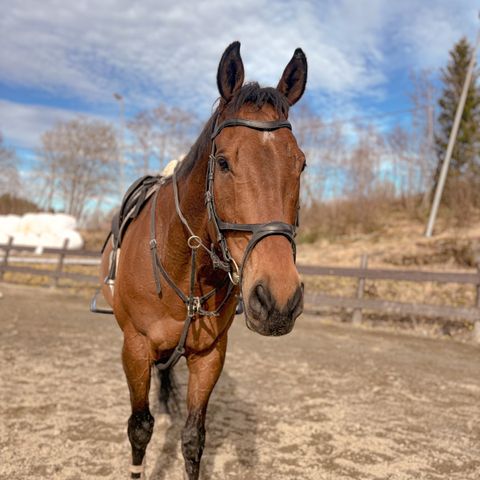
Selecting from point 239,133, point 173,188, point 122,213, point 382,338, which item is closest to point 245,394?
point 122,213

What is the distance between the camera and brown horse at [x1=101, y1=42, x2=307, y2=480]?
5.63 ft

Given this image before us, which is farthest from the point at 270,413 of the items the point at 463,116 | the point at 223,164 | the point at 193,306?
the point at 463,116

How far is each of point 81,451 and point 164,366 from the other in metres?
1.38

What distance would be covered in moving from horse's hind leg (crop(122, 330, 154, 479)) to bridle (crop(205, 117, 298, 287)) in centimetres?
97

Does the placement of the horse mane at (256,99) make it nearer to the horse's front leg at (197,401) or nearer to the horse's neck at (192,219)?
the horse's neck at (192,219)

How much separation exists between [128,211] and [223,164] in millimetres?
1701

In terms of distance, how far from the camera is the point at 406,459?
3584 millimetres

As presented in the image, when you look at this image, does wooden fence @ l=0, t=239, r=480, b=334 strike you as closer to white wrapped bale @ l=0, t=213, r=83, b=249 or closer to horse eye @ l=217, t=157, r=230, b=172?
horse eye @ l=217, t=157, r=230, b=172

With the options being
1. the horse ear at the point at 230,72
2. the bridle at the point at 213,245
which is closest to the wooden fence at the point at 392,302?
the bridle at the point at 213,245

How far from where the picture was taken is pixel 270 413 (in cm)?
450

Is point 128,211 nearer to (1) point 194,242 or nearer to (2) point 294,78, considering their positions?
(1) point 194,242

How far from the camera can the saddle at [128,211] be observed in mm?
3201

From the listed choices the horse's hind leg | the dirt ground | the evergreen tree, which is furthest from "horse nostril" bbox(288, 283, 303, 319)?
the evergreen tree

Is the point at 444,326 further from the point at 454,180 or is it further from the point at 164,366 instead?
the point at 454,180
